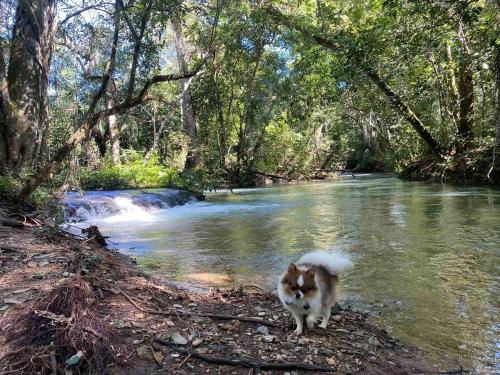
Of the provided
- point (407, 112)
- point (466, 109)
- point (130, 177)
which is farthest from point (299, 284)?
point (466, 109)

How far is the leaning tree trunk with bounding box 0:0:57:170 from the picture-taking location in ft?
31.9

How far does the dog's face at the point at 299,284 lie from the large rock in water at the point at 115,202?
8.99 m

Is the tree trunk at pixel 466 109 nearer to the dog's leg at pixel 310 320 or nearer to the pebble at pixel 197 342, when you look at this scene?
the dog's leg at pixel 310 320

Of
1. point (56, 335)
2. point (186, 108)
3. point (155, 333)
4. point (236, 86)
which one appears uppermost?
point (236, 86)

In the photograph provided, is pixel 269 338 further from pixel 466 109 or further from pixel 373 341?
pixel 466 109

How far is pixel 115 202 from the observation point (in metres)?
15.3

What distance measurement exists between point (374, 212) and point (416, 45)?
472 cm

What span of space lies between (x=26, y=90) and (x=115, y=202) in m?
5.87

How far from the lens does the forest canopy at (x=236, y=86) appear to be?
9.91 meters

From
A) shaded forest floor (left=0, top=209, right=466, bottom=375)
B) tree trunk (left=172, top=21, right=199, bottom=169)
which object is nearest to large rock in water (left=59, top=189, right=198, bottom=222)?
tree trunk (left=172, top=21, right=199, bottom=169)

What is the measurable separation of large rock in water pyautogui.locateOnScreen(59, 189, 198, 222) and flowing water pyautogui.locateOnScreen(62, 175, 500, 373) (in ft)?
0.92

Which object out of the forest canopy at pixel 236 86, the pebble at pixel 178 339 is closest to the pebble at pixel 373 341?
the pebble at pixel 178 339

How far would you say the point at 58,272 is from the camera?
15.8 ft

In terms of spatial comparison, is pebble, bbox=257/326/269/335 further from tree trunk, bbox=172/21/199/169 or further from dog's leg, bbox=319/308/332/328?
tree trunk, bbox=172/21/199/169
